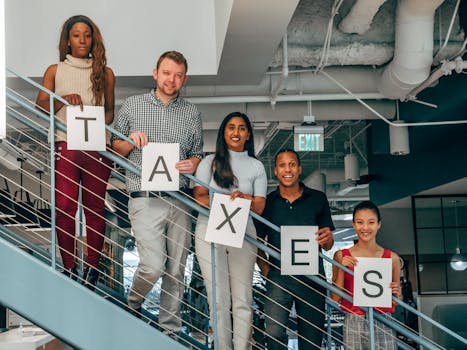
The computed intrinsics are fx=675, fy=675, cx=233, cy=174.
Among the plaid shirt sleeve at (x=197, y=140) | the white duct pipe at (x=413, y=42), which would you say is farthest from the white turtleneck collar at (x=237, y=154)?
the white duct pipe at (x=413, y=42)

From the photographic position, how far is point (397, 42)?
4.92 m

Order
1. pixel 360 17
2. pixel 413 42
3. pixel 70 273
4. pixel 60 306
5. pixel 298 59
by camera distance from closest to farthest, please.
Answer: pixel 60 306 < pixel 70 273 < pixel 360 17 < pixel 413 42 < pixel 298 59

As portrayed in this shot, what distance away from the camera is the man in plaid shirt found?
3174mm

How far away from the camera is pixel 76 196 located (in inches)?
125

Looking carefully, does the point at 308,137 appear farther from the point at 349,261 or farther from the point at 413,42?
the point at 349,261

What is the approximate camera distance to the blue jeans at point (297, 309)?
3328 mm

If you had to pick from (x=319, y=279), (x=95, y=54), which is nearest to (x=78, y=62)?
(x=95, y=54)

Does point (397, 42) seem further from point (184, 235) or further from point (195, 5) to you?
point (184, 235)

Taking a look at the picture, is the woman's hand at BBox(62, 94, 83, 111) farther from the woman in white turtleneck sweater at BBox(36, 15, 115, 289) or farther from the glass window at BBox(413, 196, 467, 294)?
the glass window at BBox(413, 196, 467, 294)

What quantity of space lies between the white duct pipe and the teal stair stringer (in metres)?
Result: 2.92

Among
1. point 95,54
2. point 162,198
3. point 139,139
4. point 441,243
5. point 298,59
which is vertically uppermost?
point 298,59

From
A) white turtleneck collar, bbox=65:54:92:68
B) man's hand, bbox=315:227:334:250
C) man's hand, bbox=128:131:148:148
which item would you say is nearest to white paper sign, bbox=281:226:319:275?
man's hand, bbox=315:227:334:250

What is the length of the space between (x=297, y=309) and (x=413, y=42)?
2322 mm

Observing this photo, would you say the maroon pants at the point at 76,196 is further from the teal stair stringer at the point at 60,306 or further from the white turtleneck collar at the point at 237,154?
the white turtleneck collar at the point at 237,154
